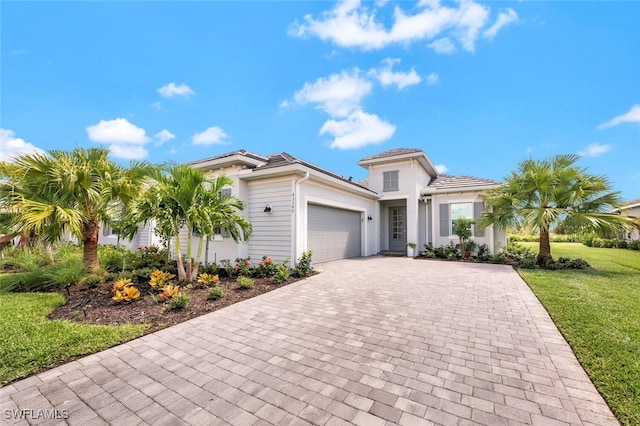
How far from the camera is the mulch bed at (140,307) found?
4.71 meters

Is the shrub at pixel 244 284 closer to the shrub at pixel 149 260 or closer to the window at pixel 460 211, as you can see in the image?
the shrub at pixel 149 260

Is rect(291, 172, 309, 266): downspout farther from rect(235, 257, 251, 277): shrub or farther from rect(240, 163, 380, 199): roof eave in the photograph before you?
rect(235, 257, 251, 277): shrub

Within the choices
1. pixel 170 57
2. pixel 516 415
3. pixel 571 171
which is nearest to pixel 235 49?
pixel 170 57

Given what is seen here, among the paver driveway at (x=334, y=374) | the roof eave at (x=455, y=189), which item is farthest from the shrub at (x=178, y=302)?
the roof eave at (x=455, y=189)

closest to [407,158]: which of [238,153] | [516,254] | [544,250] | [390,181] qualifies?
[390,181]

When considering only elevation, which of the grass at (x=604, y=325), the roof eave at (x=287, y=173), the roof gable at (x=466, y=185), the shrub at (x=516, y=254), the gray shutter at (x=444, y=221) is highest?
the roof gable at (x=466, y=185)

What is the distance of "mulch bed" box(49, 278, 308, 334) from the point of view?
471 cm

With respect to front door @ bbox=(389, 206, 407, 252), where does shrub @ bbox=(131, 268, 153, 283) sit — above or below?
below

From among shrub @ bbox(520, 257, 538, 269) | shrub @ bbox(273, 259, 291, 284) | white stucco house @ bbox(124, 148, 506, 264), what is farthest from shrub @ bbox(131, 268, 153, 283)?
shrub @ bbox(520, 257, 538, 269)

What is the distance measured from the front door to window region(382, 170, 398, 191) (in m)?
1.52

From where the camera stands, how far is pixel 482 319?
4.65 metres

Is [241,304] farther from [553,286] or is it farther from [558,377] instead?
[553,286]

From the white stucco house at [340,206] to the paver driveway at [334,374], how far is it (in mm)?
4496

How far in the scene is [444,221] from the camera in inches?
529
